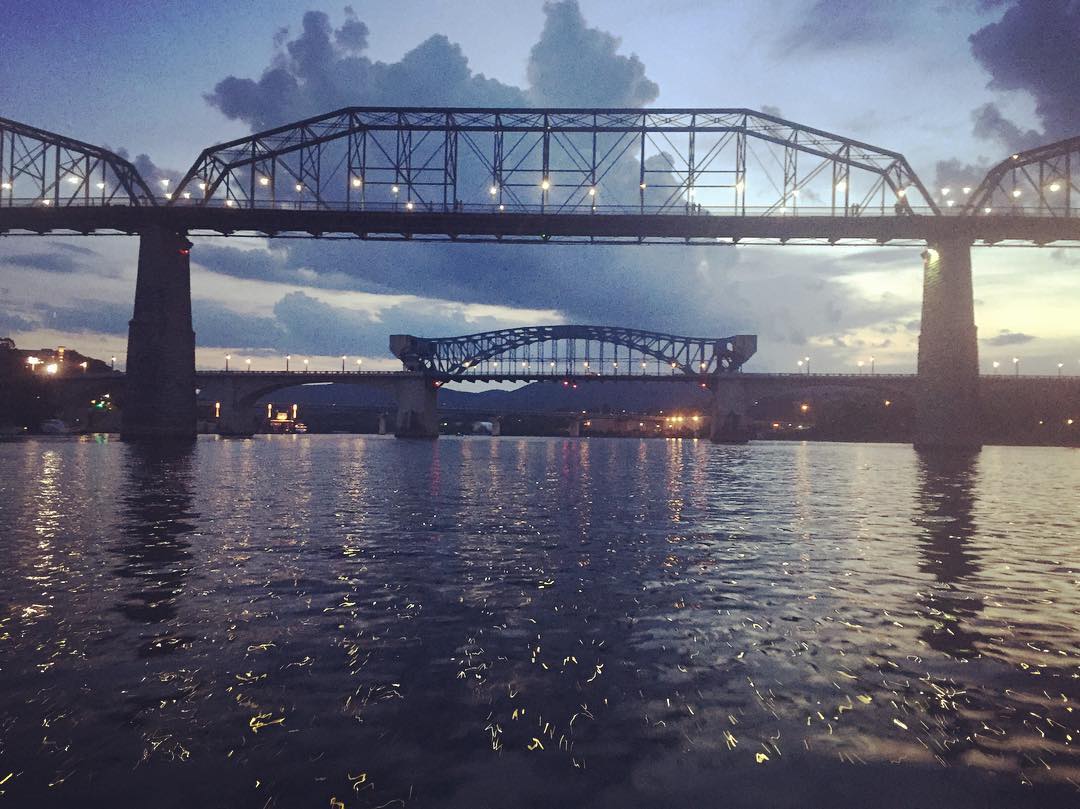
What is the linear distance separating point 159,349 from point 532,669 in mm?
68907

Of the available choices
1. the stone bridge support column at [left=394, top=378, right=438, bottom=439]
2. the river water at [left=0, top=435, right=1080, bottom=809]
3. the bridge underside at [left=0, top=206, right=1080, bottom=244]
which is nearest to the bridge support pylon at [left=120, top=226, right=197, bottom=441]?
the bridge underside at [left=0, top=206, right=1080, bottom=244]

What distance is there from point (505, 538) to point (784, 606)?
26.6 ft

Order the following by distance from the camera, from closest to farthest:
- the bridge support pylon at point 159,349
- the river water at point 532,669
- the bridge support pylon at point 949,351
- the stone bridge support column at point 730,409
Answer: the river water at point 532,669, the bridge support pylon at point 159,349, the bridge support pylon at point 949,351, the stone bridge support column at point 730,409

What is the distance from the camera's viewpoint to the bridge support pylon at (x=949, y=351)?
72.8 metres

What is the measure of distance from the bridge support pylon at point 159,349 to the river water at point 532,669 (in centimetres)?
5337

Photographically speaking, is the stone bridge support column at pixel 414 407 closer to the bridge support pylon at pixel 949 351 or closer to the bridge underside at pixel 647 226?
the bridge underside at pixel 647 226

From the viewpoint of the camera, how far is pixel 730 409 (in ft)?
479

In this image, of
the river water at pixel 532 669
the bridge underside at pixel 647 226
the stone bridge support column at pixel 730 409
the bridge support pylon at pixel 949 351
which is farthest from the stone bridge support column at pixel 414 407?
the river water at pixel 532 669

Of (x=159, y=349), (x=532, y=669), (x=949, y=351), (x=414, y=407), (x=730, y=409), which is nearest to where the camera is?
(x=532, y=669)

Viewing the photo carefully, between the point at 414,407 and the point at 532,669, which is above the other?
the point at 414,407

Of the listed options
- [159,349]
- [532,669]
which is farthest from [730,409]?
[532,669]

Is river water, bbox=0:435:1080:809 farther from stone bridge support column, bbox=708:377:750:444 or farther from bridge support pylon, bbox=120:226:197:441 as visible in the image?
stone bridge support column, bbox=708:377:750:444

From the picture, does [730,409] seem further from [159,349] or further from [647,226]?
[159,349]

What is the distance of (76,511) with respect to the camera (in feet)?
72.4
